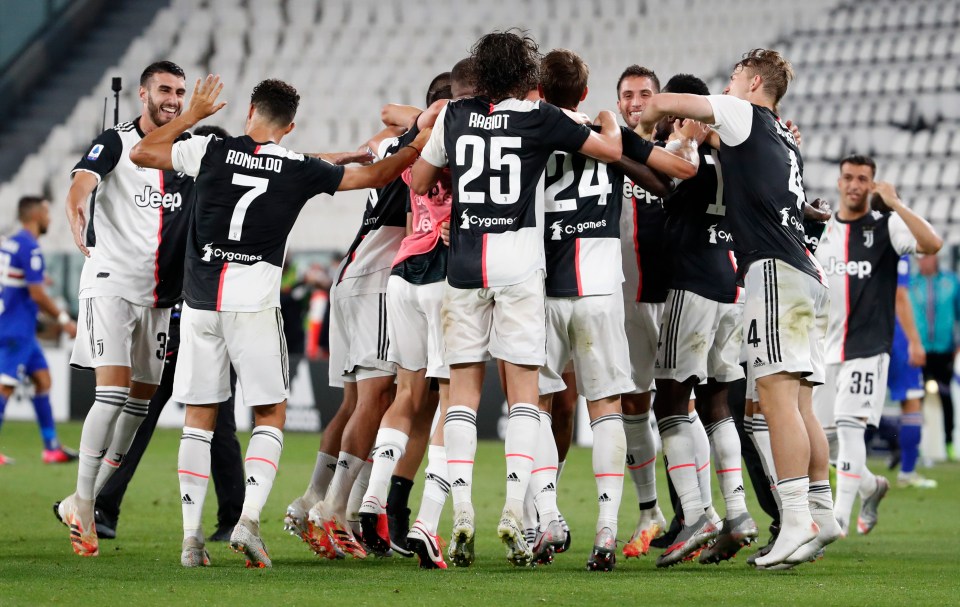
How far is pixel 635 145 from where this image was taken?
5.91 m

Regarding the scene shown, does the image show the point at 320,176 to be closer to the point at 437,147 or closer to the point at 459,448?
the point at 437,147

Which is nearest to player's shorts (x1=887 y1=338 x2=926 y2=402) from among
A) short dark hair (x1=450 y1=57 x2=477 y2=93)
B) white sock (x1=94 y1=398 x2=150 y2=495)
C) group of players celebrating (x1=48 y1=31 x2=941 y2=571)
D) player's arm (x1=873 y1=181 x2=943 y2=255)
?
player's arm (x1=873 y1=181 x2=943 y2=255)

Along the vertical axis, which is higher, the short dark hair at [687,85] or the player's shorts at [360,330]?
the short dark hair at [687,85]

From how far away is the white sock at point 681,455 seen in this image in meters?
6.41

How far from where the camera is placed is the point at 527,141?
5.70 meters

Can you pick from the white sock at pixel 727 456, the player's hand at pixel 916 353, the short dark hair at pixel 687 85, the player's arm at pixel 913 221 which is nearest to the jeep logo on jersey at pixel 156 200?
the short dark hair at pixel 687 85

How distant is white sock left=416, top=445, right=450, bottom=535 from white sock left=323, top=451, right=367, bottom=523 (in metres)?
0.58

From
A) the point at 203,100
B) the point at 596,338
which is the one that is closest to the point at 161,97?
the point at 203,100

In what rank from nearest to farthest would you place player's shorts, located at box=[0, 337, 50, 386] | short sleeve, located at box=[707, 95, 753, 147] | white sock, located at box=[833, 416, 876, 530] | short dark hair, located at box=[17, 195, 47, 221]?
short sleeve, located at box=[707, 95, 753, 147] → white sock, located at box=[833, 416, 876, 530] → short dark hair, located at box=[17, 195, 47, 221] → player's shorts, located at box=[0, 337, 50, 386]

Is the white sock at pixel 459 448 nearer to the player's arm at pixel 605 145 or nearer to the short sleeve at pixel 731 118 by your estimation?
the player's arm at pixel 605 145

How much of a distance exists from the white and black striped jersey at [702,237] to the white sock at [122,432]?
3.04m

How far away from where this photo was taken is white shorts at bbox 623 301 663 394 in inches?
263

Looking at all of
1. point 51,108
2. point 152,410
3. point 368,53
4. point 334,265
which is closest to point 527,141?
point 152,410

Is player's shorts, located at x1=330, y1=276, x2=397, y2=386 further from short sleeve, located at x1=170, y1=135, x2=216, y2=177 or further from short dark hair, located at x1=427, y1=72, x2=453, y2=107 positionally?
short sleeve, located at x1=170, y1=135, x2=216, y2=177
